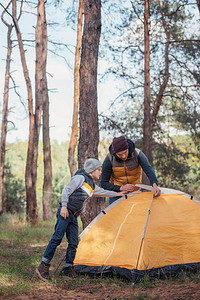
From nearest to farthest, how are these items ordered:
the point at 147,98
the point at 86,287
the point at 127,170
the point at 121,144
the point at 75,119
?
the point at 86,287 < the point at 121,144 < the point at 127,170 < the point at 147,98 < the point at 75,119

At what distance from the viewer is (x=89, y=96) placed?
7.34 m

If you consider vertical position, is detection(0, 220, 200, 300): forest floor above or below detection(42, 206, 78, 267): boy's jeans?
below

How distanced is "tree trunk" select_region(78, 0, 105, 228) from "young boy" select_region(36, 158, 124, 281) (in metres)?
1.81

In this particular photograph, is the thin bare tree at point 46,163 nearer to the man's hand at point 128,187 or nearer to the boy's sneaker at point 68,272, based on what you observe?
the man's hand at point 128,187

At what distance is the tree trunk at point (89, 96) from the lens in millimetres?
7100

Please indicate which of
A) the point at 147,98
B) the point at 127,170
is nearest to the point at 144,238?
the point at 127,170

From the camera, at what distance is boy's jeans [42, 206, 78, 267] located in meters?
4.96

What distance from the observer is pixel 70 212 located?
508 cm

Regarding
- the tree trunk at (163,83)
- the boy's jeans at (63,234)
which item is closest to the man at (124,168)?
the boy's jeans at (63,234)

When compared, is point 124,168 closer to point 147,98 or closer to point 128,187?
point 128,187

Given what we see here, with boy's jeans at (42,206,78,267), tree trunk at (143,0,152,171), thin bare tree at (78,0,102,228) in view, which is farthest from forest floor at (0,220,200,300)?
tree trunk at (143,0,152,171)

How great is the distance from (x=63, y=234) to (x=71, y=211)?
0.34 m

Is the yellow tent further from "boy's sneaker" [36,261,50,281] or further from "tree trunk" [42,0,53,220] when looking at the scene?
"tree trunk" [42,0,53,220]

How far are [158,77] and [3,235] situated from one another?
30.0 ft
